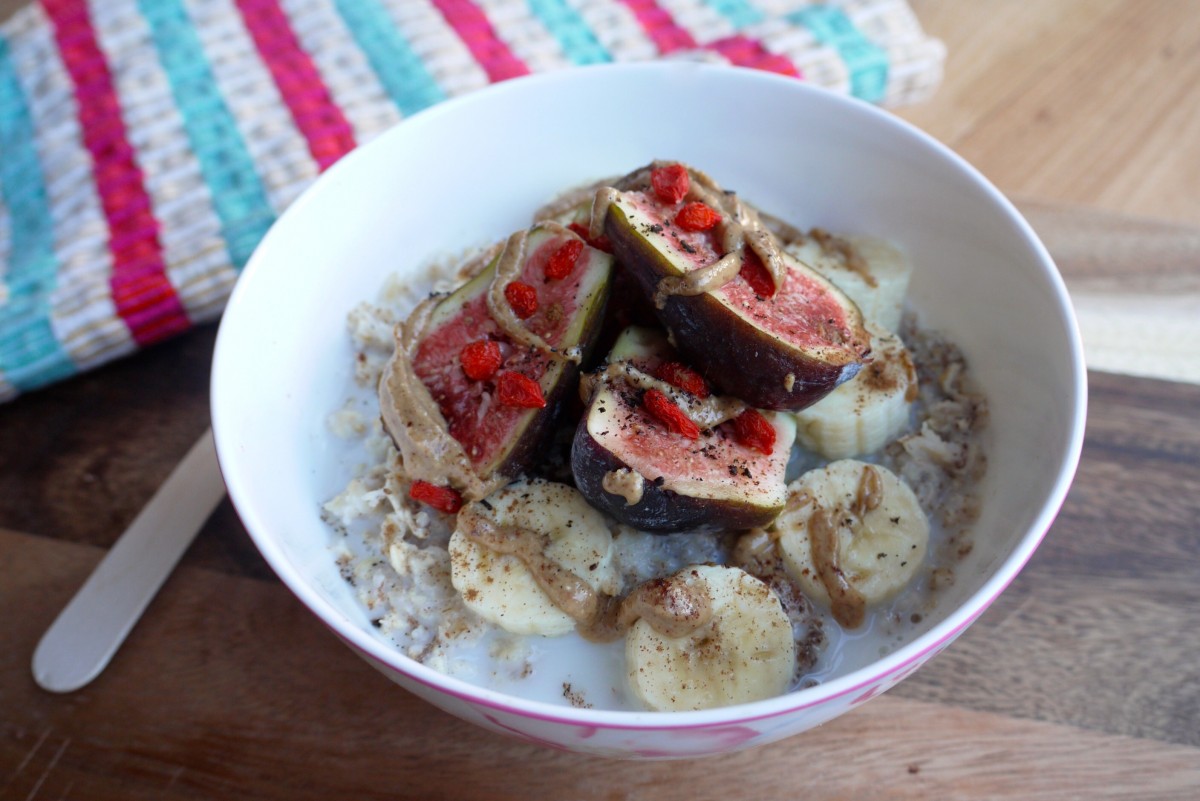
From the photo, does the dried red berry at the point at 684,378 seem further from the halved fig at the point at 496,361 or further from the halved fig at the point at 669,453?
the halved fig at the point at 496,361

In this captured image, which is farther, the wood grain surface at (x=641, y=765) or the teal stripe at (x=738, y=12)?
the teal stripe at (x=738, y=12)

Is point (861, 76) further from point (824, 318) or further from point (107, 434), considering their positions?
point (107, 434)

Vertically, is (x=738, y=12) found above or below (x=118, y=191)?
above

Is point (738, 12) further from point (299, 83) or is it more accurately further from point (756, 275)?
point (756, 275)

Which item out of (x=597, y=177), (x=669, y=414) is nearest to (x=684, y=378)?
(x=669, y=414)

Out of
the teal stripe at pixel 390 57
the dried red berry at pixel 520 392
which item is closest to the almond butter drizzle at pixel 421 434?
the dried red berry at pixel 520 392

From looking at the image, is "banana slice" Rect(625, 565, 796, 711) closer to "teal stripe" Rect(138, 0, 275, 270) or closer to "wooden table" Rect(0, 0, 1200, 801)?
"wooden table" Rect(0, 0, 1200, 801)
